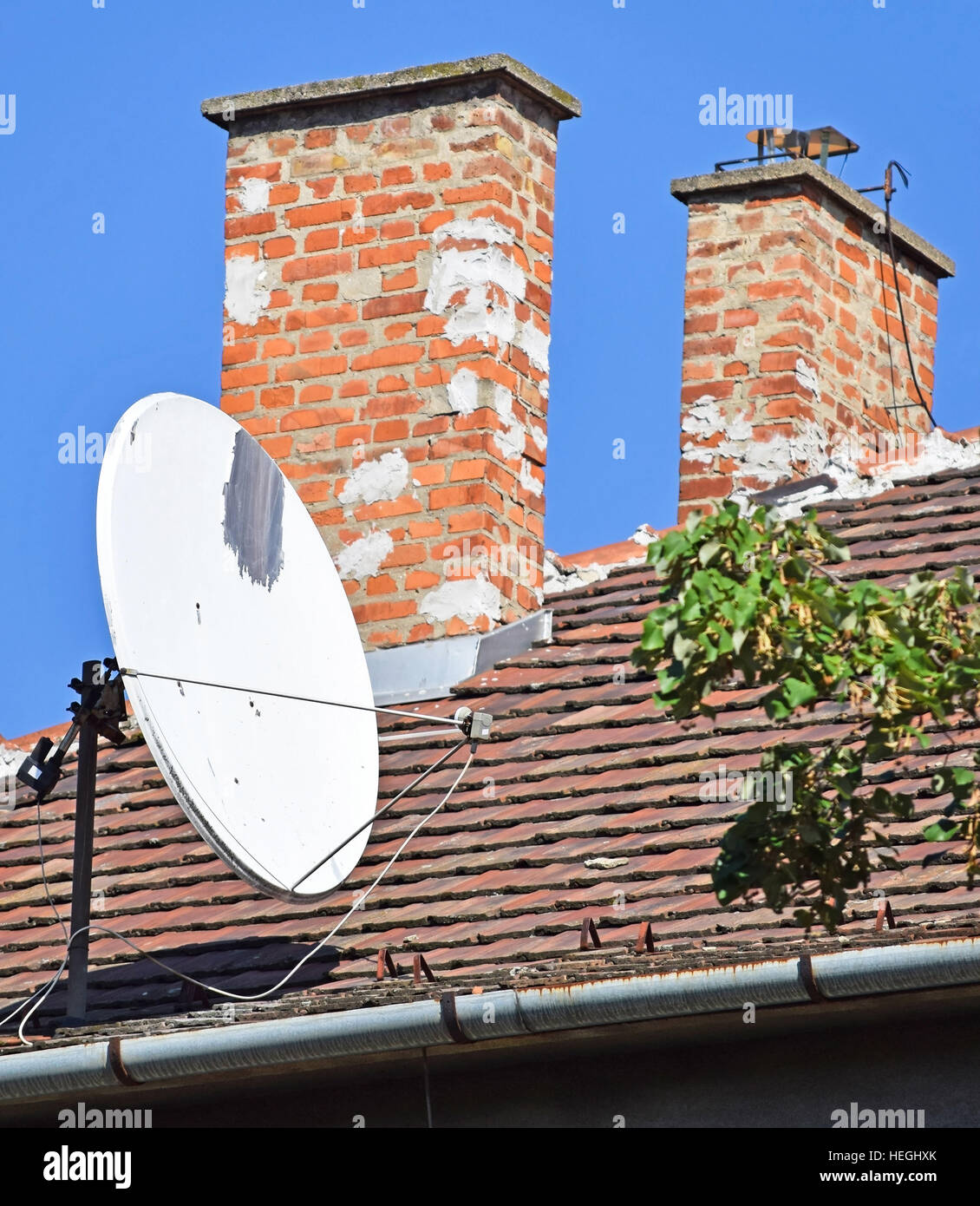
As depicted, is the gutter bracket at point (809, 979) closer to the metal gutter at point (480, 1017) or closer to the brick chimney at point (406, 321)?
the metal gutter at point (480, 1017)

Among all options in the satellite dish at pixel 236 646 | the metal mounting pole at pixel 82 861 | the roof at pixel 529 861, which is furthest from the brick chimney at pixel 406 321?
the metal mounting pole at pixel 82 861

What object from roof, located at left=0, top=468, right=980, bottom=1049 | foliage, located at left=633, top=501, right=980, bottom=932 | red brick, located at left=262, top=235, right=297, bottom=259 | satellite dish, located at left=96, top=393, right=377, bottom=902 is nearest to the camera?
foliage, located at left=633, top=501, right=980, bottom=932

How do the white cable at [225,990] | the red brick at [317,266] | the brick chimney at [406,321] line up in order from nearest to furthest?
the white cable at [225,990], the brick chimney at [406,321], the red brick at [317,266]

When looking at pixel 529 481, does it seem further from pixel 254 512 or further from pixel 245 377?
pixel 254 512

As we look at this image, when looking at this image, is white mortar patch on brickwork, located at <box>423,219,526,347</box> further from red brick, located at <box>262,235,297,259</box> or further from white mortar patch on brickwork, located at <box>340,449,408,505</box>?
red brick, located at <box>262,235,297,259</box>

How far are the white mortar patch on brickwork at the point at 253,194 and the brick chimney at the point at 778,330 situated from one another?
2005 millimetres

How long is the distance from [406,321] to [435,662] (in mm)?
1397

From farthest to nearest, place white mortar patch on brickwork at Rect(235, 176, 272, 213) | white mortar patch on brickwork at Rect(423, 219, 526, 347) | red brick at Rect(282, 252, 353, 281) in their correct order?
white mortar patch on brickwork at Rect(235, 176, 272, 213) → red brick at Rect(282, 252, 353, 281) → white mortar patch on brickwork at Rect(423, 219, 526, 347)

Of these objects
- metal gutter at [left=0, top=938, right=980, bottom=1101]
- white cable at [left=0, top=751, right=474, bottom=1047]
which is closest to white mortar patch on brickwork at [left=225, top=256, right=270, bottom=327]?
white cable at [left=0, top=751, right=474, bottom=1047]

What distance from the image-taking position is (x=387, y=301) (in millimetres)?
9953

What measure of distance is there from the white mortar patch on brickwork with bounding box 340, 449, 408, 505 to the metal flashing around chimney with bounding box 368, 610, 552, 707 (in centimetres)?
62

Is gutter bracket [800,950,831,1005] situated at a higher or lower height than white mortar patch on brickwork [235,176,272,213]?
lower

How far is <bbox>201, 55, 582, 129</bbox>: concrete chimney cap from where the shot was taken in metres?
10.0

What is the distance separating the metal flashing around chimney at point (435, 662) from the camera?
948cm
